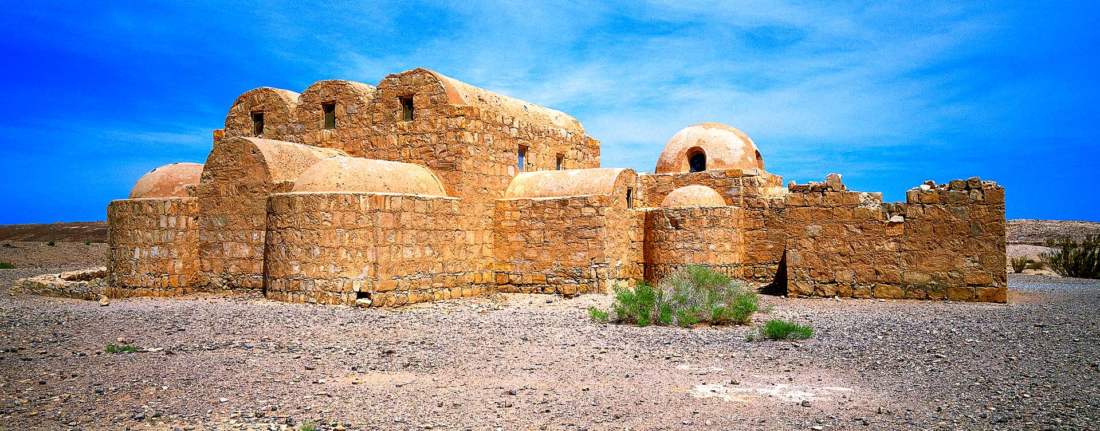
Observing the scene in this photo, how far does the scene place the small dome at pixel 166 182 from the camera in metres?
13.4

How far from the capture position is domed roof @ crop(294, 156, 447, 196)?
451 inches

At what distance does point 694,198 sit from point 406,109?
226 inches

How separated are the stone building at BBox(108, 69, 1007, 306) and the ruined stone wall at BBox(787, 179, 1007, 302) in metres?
0.02

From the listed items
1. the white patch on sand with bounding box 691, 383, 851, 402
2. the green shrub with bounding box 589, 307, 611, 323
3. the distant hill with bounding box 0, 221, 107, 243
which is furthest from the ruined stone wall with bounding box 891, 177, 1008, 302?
the distant hill with bounding box 0, 221, 107, 243

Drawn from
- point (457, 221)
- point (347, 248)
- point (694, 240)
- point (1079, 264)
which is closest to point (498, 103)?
point (457, 221)

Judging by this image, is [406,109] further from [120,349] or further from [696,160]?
[120,349]

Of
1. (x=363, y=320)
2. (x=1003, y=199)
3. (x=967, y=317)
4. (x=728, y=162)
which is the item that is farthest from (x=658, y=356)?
(x=728, y=162)

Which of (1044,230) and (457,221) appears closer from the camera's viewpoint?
(457,221)

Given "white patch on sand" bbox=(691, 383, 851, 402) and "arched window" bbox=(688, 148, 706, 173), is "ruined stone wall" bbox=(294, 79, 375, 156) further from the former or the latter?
"white patch on sand" bbox=(691, 383, 851, 402)

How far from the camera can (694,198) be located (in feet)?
48.6

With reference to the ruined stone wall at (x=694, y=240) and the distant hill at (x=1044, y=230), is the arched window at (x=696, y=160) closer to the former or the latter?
the ruined stone wall at (x=694, y=240)

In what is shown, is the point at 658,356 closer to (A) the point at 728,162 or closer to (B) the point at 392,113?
(B) the point at 392,113

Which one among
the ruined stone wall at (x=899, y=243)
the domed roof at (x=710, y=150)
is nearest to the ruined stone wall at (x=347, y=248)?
the ruined stone wall at (x=899, y=243)

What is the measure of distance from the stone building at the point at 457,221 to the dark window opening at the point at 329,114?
0.03m
